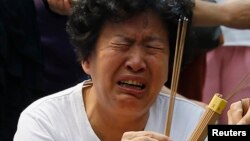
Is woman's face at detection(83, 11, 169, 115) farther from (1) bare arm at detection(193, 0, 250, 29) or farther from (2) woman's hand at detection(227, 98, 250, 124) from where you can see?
(1) bare arm at detection(193, 0, 250, 29)

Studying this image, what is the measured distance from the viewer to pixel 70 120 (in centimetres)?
210

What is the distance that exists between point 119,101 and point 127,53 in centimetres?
13

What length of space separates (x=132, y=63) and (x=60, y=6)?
93cm

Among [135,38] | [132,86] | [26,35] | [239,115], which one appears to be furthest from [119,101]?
[26,35]

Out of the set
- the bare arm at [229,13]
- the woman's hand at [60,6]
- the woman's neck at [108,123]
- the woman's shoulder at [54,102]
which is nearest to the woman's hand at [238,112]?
the woman's neck at [108,123]

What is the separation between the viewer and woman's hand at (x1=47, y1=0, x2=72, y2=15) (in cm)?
276

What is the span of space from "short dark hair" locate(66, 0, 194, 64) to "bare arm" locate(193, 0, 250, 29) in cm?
63

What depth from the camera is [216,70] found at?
3.47 metres

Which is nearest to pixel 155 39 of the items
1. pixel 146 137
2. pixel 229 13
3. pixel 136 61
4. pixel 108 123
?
pixel 136 61

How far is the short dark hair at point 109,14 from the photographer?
198 cm

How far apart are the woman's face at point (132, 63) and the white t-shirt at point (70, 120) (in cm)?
13

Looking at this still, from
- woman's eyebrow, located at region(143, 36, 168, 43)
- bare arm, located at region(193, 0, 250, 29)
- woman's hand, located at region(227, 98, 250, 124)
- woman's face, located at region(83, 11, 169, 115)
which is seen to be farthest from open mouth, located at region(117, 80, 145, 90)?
bare arm, located at region(193, 0, 250, 29)

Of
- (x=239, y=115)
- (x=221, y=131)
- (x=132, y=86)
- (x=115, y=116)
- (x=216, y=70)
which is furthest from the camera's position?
(x=216, y=70)

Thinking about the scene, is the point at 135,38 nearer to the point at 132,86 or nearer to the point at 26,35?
the point at 132,86
